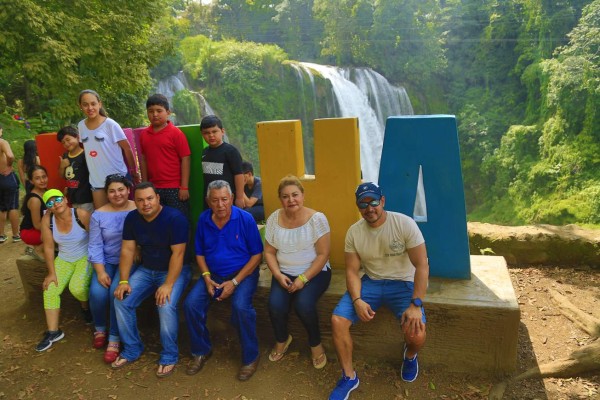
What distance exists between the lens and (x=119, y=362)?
3199 mm

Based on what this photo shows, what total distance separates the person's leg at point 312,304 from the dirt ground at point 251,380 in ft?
0.89

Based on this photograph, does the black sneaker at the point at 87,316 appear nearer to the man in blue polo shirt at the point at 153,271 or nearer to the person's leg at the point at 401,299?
the man in blue polo shirt at the point at 153,271

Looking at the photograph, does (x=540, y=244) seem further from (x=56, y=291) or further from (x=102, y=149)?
(x=56, y=291)

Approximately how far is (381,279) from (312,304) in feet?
1.62

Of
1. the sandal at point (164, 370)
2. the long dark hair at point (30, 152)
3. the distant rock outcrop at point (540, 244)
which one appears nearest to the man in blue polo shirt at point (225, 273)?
the sandal at point (164, 370)

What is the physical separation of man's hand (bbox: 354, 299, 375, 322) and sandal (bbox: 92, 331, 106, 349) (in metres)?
2.11

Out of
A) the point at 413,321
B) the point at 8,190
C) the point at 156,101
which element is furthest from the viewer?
the point at 8,190

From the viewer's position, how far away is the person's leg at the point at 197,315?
3.02m

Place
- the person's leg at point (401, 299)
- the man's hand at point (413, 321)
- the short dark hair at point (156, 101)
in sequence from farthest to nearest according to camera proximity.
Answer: the short dark hair at point (156, 101)
the person's leg at point (401, 299)
the man's hand at point (413, 321)

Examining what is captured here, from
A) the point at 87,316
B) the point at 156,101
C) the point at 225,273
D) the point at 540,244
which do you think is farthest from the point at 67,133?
the point at 540,244

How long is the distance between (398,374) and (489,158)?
20315 millimetres

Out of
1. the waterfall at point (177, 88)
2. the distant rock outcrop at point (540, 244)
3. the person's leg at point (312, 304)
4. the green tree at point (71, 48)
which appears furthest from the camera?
the waterfall at point (177, 88)

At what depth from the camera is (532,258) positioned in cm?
454

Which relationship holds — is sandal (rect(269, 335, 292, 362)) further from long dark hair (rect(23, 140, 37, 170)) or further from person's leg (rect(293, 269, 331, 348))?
long dark hair (rect(23, 140, 37, 170))
